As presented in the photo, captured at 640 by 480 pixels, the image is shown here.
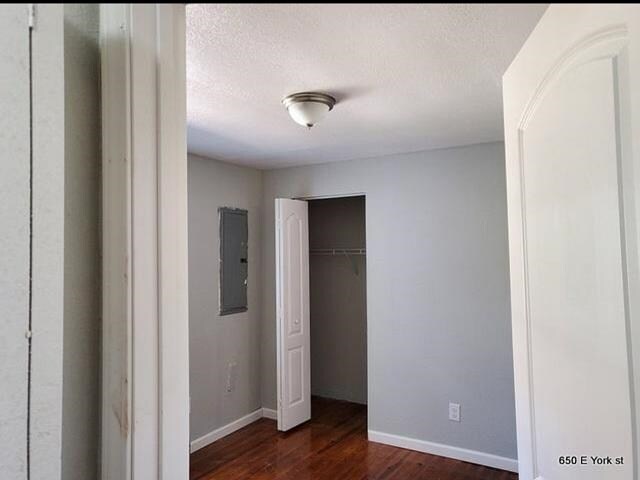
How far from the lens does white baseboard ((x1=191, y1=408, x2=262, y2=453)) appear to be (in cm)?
329

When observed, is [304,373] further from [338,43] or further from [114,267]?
[114,267]

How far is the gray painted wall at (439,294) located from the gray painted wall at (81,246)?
111 inches

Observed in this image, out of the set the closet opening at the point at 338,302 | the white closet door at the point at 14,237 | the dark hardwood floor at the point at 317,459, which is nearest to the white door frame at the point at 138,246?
the white closet door at the point at 14,237

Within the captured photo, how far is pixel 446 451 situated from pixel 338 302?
1.82 m

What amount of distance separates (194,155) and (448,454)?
3.05m

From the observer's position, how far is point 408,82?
1895 millimetres

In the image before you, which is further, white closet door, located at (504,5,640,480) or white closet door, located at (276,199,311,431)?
white closet door, located at (276,199,311,431)

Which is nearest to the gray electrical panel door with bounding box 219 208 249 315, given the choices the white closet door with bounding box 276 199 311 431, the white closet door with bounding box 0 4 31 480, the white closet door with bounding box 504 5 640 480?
the white closet door with bounding box 276 199 311 431

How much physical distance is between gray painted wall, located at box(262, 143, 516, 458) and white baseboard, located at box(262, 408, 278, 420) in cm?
96

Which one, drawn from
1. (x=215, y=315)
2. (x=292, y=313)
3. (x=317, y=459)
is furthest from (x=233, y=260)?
(x=317, y=459)

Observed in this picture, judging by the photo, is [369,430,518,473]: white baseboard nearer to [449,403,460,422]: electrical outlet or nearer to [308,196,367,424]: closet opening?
[449,403,460,422]: electrical outlet

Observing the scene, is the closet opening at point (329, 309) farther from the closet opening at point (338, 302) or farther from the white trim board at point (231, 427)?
the white trim board at point (231, 427)

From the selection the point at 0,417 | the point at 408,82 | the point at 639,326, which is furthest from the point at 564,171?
the point at 408,82

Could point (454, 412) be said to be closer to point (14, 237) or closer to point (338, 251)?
point (338, 251)
